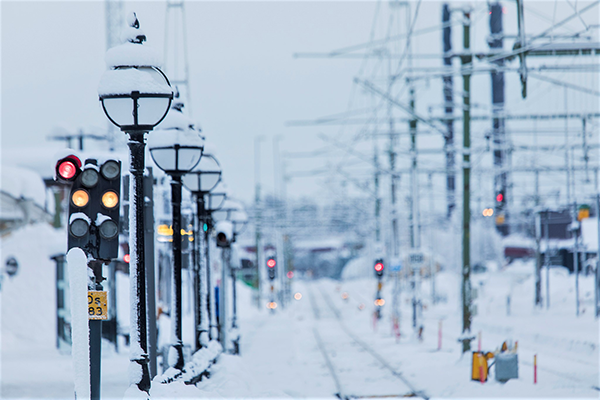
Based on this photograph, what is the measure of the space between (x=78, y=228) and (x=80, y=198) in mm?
327

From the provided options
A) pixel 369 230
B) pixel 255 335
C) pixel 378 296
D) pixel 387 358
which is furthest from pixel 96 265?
pixel 369 230

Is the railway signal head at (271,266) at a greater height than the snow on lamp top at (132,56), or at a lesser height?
lesser

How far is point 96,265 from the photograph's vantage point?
333 inches

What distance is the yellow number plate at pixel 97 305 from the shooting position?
8.34 metres

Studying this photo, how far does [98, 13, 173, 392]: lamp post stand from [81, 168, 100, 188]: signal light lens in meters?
0.42

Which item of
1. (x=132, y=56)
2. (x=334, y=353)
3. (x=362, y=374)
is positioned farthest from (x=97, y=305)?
(x=334, y=353)

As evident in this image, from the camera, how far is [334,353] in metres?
26.9

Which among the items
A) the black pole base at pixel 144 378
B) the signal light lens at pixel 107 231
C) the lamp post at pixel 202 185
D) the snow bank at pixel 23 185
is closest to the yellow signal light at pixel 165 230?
the lamp post at pixel 202 185

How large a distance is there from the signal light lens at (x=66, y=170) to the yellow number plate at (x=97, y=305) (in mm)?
1230

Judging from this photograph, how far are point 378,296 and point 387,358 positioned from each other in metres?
16.2

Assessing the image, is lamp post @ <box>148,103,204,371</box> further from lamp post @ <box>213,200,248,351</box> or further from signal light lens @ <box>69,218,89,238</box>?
lamp post @ <box>213,200,248,351</box>

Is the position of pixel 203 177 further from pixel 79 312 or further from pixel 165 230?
pixel 79 312

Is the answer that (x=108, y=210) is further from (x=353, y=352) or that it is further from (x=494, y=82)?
(x=494, y=82)

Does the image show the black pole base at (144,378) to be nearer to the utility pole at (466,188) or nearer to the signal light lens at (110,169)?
the signal light lens at (110,169)
